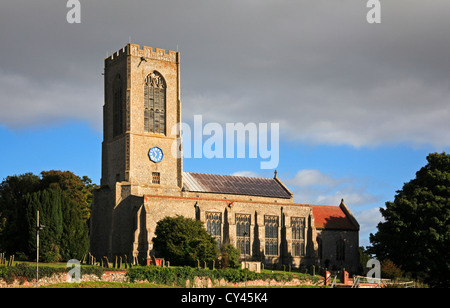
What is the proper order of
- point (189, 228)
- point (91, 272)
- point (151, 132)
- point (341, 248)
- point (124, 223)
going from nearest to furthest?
1. point (91, 272)
2. point (189, 228)
3. point (124, 223)
4. point (151, 132)
5. point (341, 248)

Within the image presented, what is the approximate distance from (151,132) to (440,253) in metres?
35.2

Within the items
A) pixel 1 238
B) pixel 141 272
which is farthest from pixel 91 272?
pixel 1 238

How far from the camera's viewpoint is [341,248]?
84688 mm

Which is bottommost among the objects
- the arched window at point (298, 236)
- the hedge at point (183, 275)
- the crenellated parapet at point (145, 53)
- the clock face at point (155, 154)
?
the hedge at point (183, 275)

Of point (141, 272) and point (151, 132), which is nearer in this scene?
point (141, 272)

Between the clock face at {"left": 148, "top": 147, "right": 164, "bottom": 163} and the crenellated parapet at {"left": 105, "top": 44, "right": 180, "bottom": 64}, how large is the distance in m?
11.4

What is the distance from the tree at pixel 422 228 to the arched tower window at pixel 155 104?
28.1m

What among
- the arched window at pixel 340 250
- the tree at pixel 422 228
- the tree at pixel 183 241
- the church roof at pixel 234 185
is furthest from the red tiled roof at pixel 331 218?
the tree at pixel 183 241

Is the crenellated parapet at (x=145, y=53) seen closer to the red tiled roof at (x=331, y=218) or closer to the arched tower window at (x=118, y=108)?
the arched tower window at (x=118, y=108)

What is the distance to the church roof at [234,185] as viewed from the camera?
8112cm

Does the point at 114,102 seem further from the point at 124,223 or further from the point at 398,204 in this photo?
the point at 398,204

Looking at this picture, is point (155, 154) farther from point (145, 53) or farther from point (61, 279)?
point (61, 279)

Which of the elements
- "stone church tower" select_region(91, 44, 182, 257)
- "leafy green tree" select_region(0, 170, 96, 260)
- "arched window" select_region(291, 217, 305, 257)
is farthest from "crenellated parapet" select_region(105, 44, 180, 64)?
"arched window" select_region(291, 217, 305, 257)

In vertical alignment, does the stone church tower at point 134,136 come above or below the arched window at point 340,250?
above
